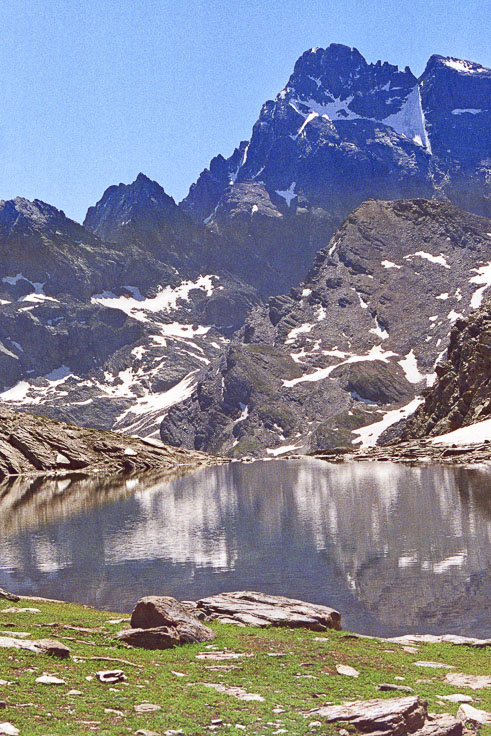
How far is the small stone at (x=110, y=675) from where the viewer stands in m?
21.8

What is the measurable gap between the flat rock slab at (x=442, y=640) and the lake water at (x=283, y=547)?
A: 2723 mm

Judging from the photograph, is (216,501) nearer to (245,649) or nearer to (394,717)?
(245,649)

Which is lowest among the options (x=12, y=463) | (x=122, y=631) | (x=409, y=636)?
(x=409, y=636)

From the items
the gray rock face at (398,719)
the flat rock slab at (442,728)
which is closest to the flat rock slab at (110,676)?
the gray rock face at (398,719)

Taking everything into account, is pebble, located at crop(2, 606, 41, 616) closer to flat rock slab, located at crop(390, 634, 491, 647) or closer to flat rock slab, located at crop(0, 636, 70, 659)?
flat rock slab, located at crop(0, 636, 70, 659)

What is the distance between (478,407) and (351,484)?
261 feet

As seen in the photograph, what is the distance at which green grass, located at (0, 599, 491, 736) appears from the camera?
18.8 meters

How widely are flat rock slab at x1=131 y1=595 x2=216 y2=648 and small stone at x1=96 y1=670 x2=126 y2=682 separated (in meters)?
5.43

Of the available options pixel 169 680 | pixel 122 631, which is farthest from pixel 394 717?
pixel 122 631

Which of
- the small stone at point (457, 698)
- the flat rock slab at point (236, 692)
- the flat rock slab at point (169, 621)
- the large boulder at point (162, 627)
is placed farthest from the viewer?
the flat rock slab at point (169, 621)

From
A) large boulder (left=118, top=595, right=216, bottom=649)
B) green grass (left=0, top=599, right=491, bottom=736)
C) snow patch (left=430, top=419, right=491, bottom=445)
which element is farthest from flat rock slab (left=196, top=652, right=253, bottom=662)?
snow patch (left=430, top=419, right=491, bottom=445)

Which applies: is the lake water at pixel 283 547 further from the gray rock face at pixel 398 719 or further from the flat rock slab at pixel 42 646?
the flat rock slab at pixel 42 646

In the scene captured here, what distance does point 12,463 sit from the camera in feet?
Result: 490

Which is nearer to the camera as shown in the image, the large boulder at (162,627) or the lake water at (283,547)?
the large boulder at (162,627)
